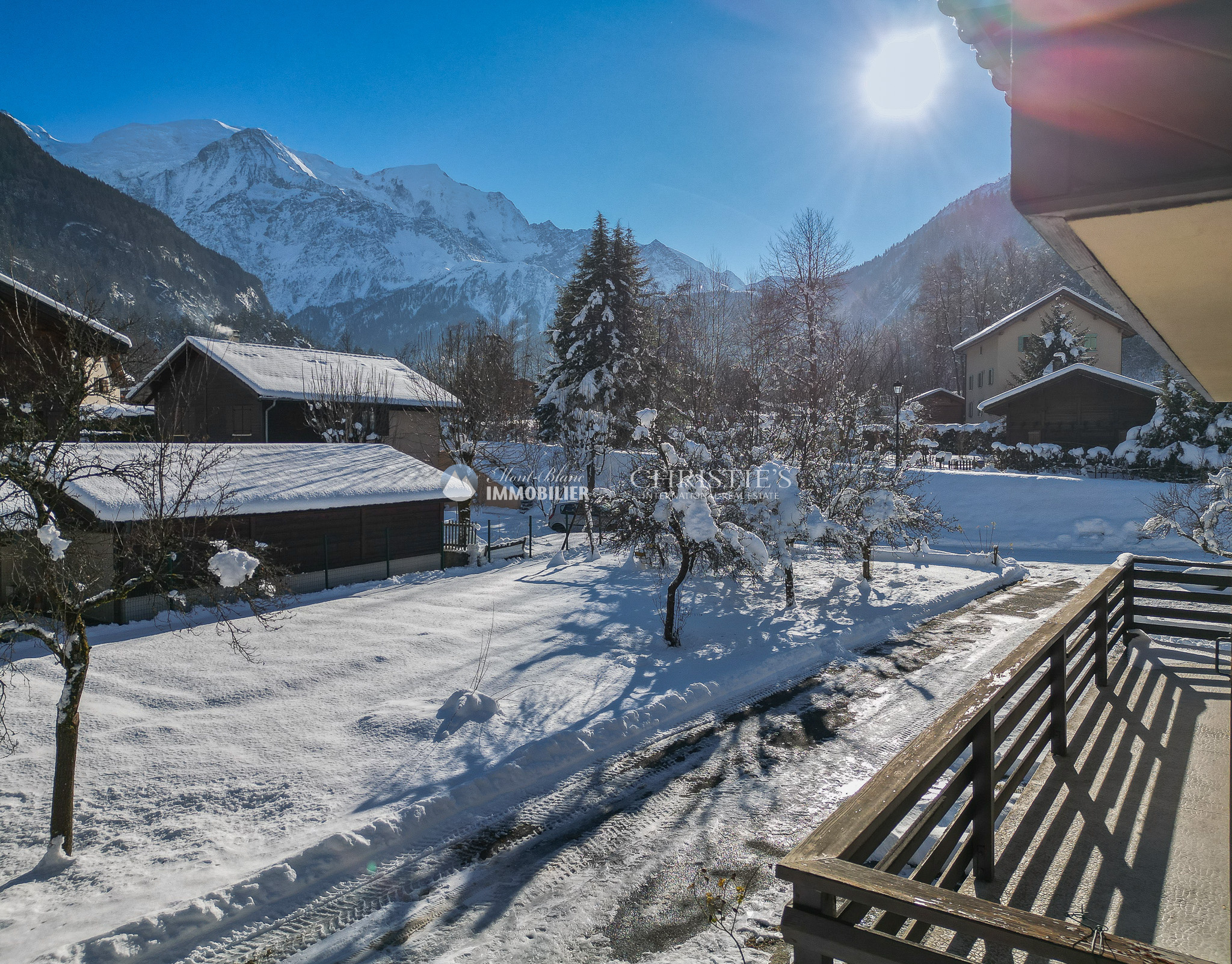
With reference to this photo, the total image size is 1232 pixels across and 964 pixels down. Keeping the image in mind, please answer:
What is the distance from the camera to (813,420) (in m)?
18.2

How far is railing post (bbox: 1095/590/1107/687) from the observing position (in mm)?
6398

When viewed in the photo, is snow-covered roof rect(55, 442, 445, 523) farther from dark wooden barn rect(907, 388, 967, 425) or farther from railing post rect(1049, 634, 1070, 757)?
dark wooden barn rect(907, 388, 967, 425)

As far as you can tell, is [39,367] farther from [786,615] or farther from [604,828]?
[786,615]

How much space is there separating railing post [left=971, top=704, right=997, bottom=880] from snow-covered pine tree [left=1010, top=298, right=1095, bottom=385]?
45728mm

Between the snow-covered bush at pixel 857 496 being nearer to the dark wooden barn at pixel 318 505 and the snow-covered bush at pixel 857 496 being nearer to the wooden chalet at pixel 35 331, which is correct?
the dark wooden barn at pixel 318 505

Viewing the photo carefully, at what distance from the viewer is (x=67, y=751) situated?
5918mm

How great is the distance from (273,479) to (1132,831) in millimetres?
18330

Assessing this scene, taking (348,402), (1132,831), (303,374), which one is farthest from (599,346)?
(1132,831)

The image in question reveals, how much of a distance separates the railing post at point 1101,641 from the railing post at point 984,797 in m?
3.32

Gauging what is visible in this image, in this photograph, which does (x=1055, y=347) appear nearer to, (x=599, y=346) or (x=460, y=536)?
(x=599, y=346)

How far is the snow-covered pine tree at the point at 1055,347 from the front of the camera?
42.2 metres

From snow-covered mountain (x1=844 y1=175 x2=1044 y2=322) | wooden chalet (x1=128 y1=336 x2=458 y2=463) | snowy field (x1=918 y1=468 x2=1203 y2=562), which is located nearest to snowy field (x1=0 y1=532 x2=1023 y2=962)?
snowy field (x1=918 y1=468 x2=1203 y2=562)

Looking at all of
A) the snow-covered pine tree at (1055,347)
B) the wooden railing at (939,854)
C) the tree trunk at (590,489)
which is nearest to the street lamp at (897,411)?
the tree trunk at (590,489)

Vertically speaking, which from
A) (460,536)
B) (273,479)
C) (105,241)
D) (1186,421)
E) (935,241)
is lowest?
(460,536)
